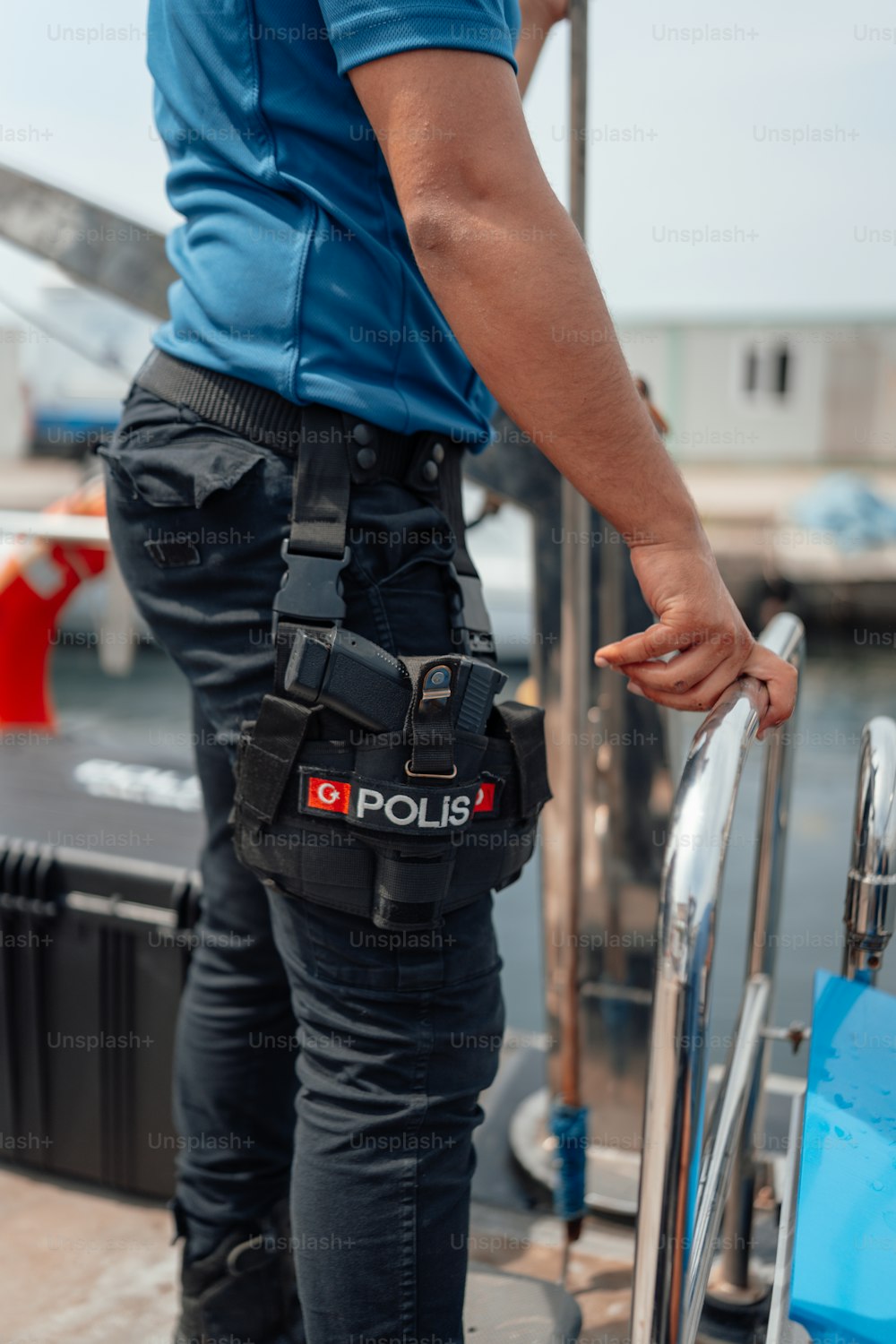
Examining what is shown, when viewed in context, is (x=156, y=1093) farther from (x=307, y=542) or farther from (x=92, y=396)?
(x=92, y=396)

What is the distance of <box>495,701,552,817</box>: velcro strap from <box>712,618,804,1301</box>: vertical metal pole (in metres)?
0.39

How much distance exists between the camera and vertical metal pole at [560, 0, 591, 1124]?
5.47 ft

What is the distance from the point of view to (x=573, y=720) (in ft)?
5.67

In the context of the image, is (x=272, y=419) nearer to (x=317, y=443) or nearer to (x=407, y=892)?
(x=317, y=443)

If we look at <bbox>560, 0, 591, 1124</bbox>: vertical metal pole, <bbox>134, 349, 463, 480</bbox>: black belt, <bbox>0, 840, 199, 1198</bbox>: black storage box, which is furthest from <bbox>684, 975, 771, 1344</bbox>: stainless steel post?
<bbox>0, 840, 199, 1198</bbox>: black storage box

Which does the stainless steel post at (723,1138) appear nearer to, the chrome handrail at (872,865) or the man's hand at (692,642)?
the chrome handrail at (872,865)

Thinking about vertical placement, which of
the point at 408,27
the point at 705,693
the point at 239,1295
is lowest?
the point at 239,1295

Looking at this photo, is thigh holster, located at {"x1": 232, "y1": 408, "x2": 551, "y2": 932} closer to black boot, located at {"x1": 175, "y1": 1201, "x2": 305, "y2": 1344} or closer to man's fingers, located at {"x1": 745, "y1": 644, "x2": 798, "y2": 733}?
man's fingers, located at {"x1": 745, "y1": 644, "x2": 798, "y2": 733}

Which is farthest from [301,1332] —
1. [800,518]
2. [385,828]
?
[800,518]

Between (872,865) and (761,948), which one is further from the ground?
(872,865)

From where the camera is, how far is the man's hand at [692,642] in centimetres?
103

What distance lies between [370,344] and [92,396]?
804 inches

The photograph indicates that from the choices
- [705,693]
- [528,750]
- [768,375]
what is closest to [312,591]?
[528,750]

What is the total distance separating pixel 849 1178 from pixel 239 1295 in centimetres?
79
